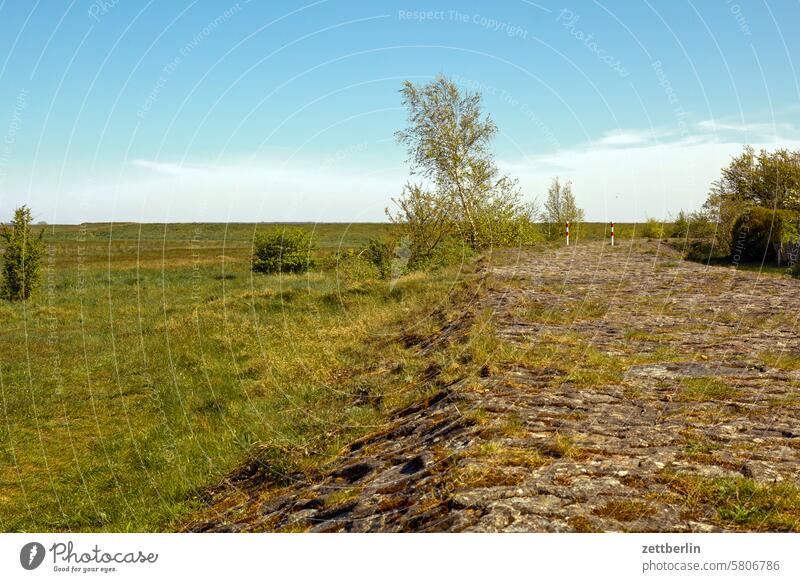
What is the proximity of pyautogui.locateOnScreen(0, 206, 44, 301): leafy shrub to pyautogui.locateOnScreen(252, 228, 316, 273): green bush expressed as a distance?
40.8ft

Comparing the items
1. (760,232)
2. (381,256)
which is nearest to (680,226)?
(760,232)

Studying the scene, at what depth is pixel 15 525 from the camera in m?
8.41

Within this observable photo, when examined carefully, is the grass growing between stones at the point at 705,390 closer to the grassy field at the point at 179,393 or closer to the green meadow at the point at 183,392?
the green meadow at the point at 183,392

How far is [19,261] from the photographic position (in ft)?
102

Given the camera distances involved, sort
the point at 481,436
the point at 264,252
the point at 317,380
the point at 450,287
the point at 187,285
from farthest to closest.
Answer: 1. the point at 264,252
2. the point at 187,285
3. the point at 450,287
4. the point at 317,380
5. the point at 481,436

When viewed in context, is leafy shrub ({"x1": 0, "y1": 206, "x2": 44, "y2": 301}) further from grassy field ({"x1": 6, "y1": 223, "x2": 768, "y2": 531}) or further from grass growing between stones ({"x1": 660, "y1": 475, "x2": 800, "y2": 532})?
grass growing between stones ({"x1": 660, "y1": 475, "x2": 800, "y2": 532})

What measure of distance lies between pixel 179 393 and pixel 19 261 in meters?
22.3

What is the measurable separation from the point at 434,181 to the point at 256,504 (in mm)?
22308

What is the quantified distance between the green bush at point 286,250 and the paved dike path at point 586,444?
28652mm

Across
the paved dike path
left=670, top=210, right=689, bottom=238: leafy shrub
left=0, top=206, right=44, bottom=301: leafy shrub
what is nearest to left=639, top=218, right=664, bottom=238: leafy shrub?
left=670, top=210, right=689, bottom=238: leafy shrub

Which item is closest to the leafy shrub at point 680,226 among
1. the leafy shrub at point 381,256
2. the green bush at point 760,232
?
the green bush at point 760,232

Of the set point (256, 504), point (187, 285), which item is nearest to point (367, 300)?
point (256, 504)

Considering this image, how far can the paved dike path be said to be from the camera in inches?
181

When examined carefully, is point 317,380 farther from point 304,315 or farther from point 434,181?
point 434,181
